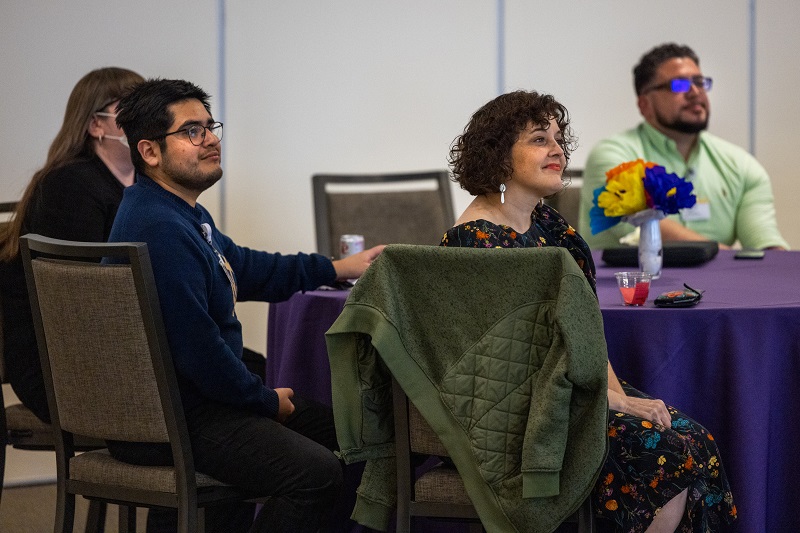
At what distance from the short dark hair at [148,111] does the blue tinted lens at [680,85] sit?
8.36 ft

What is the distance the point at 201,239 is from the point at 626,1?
3.48 m

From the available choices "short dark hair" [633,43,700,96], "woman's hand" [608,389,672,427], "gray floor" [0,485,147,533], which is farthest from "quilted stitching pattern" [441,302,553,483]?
"short dark hair" [633,43,700,96]

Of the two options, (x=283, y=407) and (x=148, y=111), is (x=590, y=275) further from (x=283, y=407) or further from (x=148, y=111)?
(x=148, y=111)

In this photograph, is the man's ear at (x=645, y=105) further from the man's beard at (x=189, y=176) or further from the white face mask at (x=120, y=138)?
the man's beard at (x=189, y=176)

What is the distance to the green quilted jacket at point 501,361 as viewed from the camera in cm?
178

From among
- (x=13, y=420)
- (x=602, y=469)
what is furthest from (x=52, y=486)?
(x=602, y=469)

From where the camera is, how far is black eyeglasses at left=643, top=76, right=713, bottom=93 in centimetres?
425

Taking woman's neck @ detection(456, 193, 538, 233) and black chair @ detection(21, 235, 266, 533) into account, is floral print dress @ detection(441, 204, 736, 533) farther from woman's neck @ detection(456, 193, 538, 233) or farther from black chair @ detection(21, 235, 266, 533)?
black chair @ detection(21, 235, 266, 533)

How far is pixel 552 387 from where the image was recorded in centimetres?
177

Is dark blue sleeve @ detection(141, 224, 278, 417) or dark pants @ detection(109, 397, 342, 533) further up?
dark blue sleeve @ detection(141, 224, 278, 417)

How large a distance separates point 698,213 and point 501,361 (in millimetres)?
2468

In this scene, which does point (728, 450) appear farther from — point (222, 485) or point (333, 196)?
point (333, 196)

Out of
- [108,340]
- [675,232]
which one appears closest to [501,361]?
[108,340]

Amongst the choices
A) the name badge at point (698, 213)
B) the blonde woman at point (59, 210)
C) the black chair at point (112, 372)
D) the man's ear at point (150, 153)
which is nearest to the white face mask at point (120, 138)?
the blonde woman at point (59, 210)
